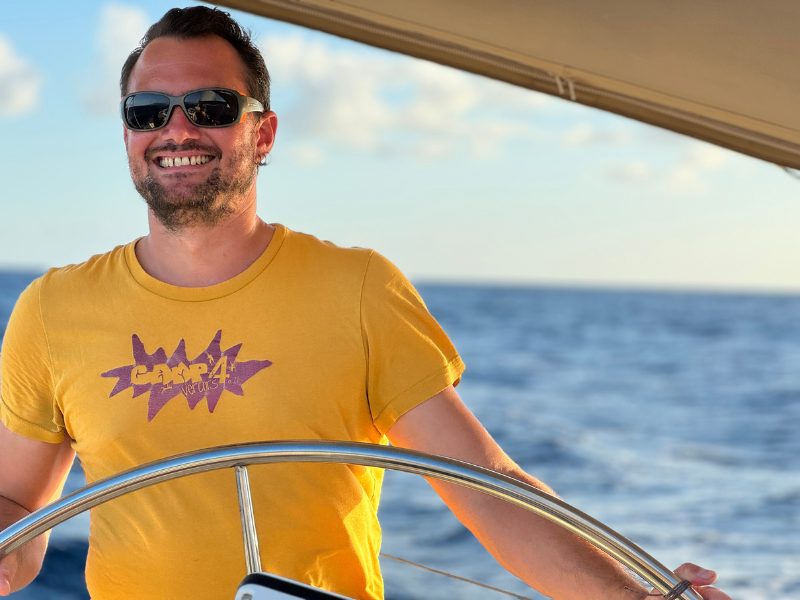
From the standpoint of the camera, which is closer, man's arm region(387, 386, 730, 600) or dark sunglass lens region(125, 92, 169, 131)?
man's arm region(387, 386, 730, 600)

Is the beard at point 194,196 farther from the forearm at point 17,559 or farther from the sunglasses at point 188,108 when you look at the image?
the forearm at point 17,559

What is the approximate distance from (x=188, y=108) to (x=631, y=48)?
2.49 feet

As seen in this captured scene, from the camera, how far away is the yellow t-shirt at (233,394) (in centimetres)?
138

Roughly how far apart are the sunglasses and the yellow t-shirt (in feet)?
0.82

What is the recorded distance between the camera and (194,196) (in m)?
1.47

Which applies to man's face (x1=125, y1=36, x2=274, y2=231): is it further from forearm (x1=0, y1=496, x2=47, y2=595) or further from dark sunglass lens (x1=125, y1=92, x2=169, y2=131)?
forearm (x1=0, y1=496, x2=47, y2=595)

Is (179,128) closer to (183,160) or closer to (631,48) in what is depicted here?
(183,160)

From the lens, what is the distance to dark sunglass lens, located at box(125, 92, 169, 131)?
1468 mm

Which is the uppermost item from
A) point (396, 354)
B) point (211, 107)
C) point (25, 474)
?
point (211, 107)

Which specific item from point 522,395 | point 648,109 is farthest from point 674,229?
point 648,109

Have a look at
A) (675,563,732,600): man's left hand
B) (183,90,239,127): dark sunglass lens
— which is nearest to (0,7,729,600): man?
(183,90,239,127): dark sunglass lens

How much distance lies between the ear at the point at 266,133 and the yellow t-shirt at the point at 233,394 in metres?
0.25

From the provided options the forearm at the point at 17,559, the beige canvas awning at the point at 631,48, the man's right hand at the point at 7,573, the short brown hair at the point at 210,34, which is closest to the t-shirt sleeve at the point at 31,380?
the forearm at the point at 17,559

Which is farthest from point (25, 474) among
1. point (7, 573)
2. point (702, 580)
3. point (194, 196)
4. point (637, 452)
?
point (637, 452)
